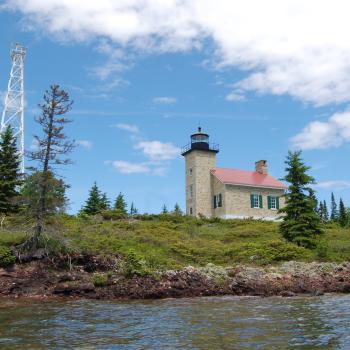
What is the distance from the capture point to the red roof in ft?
157

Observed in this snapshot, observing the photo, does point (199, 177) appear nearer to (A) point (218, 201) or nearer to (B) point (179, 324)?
(A) point (218, 201)

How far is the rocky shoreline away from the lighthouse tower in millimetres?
24912

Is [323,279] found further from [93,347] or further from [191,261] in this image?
[93,347]

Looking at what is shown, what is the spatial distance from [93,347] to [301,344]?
4.53 metres

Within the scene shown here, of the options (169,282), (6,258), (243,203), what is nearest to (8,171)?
(6,258)

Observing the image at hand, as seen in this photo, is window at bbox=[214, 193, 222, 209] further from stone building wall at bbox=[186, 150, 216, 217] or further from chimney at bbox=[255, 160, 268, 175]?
chimney at bbox=[255, 160, 268, 175]

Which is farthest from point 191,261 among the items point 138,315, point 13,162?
point 13,162

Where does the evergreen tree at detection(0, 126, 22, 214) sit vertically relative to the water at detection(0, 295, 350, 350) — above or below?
above

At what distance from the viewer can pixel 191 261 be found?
25.8 m

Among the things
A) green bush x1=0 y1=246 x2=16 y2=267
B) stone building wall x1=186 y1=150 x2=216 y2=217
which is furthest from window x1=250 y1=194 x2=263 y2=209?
green bush x1=0 y1=246 x2=16 y2=267

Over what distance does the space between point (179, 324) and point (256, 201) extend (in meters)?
37.2

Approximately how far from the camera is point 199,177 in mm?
48656

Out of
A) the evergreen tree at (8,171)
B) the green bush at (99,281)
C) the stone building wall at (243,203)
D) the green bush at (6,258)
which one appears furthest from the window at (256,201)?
the green bush at (6,258)

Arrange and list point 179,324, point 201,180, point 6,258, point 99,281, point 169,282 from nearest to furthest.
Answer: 1. point 179,324
2. point 99,281
3. point 169,282
4. point 6,258
5. point 201,180
